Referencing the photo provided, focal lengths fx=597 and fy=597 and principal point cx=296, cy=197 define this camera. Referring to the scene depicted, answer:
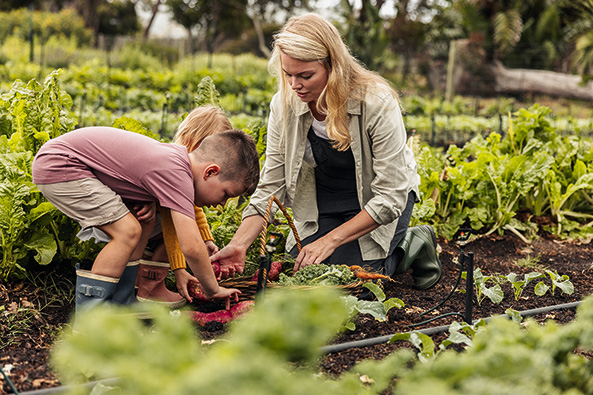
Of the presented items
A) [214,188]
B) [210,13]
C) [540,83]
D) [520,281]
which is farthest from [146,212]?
[210,13]

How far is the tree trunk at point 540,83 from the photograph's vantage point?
1578 cm

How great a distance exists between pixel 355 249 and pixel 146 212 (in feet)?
3.46

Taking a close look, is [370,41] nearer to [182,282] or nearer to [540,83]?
[540,83]

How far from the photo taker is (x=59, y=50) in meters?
13.0

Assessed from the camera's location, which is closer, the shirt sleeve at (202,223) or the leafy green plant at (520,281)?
the leafy green plant at (520,281)

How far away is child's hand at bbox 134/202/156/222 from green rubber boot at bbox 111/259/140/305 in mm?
183

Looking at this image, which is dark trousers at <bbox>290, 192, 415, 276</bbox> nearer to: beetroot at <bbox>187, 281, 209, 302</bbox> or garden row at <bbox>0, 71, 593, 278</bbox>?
garden row at <bbox>0, 71, 593, 278</bbox>

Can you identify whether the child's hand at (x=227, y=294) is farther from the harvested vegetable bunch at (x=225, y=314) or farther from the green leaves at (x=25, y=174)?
the green leaves at (x=25, y=174)

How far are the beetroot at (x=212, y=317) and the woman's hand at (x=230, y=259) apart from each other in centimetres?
22

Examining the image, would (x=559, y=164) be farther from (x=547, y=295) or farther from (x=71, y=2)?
(x=71, y=2)

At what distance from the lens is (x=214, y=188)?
2.35 metres

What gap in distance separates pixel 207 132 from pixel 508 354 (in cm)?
193

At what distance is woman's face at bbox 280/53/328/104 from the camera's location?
250 centimetres

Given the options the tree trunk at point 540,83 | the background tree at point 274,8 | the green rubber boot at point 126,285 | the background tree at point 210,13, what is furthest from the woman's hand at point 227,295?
the background tree at point 274,8
